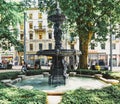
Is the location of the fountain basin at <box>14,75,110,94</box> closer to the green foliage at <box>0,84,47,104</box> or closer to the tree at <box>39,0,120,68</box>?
the green foliage at <box>0,84,47,104</box>

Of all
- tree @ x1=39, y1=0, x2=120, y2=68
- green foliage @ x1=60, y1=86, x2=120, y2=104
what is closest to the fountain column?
green foliage @ x1=60, y1=86, x2=120, y2=104

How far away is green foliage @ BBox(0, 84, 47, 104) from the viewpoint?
7.86 metres

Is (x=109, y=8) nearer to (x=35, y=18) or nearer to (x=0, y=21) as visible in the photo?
(x=0, y=21)

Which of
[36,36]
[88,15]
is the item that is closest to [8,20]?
[88,15]

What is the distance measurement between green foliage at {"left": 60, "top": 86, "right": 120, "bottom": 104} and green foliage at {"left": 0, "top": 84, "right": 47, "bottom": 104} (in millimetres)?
749

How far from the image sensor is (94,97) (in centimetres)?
854

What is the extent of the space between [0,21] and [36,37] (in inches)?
1513

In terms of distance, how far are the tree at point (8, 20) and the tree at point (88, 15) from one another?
2410 millimetres

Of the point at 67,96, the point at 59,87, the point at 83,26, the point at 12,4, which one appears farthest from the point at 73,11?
the point at 67,96

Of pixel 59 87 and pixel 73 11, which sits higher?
pixel 73 11

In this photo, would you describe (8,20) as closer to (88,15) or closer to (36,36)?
(88,15)

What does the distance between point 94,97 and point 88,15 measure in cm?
1624

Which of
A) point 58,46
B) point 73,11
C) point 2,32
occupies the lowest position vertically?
point 58,46

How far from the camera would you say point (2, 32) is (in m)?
23.0
